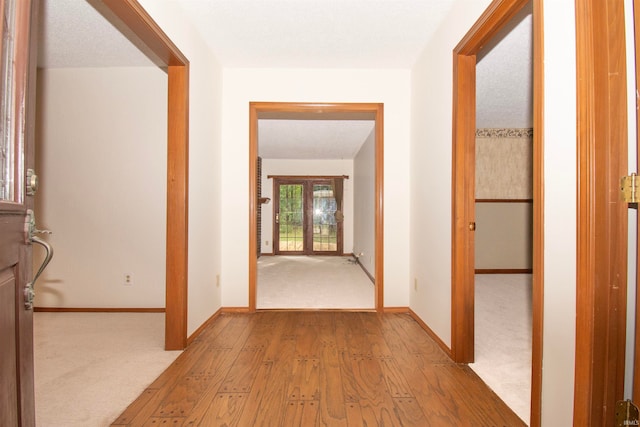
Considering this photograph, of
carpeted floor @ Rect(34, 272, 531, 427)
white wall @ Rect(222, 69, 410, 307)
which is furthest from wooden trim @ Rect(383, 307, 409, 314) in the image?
carpeted floor @ Rect(34, 272, 531, 427)

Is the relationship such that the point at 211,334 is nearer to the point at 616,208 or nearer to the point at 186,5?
the point at 186,5

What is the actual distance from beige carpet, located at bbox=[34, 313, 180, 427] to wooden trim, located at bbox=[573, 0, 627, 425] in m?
1.93

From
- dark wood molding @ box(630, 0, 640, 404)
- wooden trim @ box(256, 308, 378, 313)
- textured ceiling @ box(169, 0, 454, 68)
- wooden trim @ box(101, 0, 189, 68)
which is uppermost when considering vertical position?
textured ceiling @ box(169, 0, 454, 68)

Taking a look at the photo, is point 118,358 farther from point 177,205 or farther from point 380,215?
point 380,215

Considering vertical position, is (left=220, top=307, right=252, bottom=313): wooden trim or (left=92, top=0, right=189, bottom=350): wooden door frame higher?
(left=92, top=0, right=189, bottom=350): wooden door frame

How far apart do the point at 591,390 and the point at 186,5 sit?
2929 mm

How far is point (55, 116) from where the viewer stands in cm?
330

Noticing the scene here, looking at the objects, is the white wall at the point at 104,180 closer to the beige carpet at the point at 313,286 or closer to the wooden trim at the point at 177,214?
the wooden trim at the point at 177,214

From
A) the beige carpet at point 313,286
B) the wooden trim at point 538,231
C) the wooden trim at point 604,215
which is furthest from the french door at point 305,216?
the wooden trim at point 604,215

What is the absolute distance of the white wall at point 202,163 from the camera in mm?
2416

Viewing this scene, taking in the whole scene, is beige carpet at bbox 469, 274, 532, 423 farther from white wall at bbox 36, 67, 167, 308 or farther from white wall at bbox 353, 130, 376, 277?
white wall at bbox 36, 67, 167, 308

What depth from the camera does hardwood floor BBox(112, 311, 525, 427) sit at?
154cm

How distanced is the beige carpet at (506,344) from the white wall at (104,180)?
2.85m

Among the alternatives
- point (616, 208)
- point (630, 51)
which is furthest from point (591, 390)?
point (630, 51)
